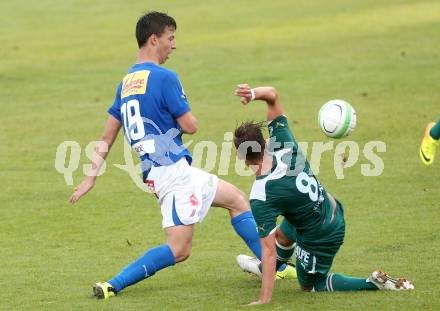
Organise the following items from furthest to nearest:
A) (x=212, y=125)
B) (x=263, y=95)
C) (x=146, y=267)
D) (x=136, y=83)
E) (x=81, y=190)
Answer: (x=212, y=125) → (x=81, y=190) → (x=146, y=267) → (x=136, y=83) → (x=263, y=95)

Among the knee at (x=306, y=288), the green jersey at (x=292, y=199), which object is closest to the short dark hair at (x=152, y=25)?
the green jersey at (x=292, y=199)

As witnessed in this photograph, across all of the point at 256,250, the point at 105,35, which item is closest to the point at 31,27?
the point at 105,35

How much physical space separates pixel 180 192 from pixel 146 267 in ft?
2.19

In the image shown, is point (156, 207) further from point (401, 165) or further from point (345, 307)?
point (345, 307)

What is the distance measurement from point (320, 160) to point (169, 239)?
5972 mm

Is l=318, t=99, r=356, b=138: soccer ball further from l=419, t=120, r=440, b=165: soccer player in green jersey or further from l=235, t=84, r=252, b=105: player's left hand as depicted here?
l=419, t=120, r=440, b=165: soccer player in green jersey

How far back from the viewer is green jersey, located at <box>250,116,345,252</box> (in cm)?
735

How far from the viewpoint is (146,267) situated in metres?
7.77

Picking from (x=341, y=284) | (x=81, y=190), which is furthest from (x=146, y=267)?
(x=341, y=284)

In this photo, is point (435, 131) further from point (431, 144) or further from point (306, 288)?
point (306, 288)

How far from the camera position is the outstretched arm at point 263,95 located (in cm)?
707

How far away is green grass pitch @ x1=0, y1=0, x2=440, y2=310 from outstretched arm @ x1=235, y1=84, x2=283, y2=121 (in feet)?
4.90

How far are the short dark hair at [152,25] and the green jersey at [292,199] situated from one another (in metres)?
1.19

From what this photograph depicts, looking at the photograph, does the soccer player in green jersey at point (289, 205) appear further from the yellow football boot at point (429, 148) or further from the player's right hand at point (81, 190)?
the yellow football boot at point (429, 148)
